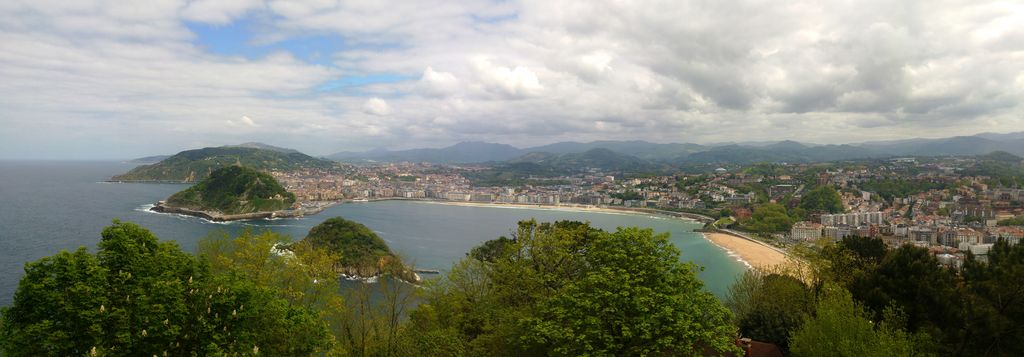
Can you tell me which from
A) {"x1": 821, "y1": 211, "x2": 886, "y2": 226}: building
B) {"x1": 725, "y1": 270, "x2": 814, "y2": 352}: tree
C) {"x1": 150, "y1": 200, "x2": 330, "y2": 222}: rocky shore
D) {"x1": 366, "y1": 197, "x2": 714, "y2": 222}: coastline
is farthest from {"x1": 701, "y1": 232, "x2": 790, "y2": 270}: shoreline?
{"x1": 150, "y1": 200, "x2": 330, "y2": 222}: rocky shore

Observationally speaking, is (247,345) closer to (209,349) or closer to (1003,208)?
(209,349)

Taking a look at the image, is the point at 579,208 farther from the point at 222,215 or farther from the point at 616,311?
the point at 616,311

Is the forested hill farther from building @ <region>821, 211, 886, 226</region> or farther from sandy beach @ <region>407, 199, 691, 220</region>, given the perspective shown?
building @ <region>821, 211, 886, 226</region>

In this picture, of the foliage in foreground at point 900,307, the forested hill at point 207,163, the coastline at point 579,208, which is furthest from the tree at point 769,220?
the forested hill at point 207,163

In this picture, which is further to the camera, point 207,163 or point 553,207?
point 207,163

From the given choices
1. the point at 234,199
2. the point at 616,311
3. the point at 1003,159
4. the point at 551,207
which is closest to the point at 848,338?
the point at 616,311

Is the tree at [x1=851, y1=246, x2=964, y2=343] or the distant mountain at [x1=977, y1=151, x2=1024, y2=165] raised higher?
the distant mountain at [x1=977, y1=151, x2=1024, y2=165]

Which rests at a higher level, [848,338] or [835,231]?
[848,338]

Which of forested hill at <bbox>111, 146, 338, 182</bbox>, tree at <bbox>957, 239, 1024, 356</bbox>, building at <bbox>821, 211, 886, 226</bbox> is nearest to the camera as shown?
tree at <bbox>957, 239, 1024, 356</bbox>

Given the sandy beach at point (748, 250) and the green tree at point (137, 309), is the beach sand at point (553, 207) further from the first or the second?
the green tree at point (137, 309)
